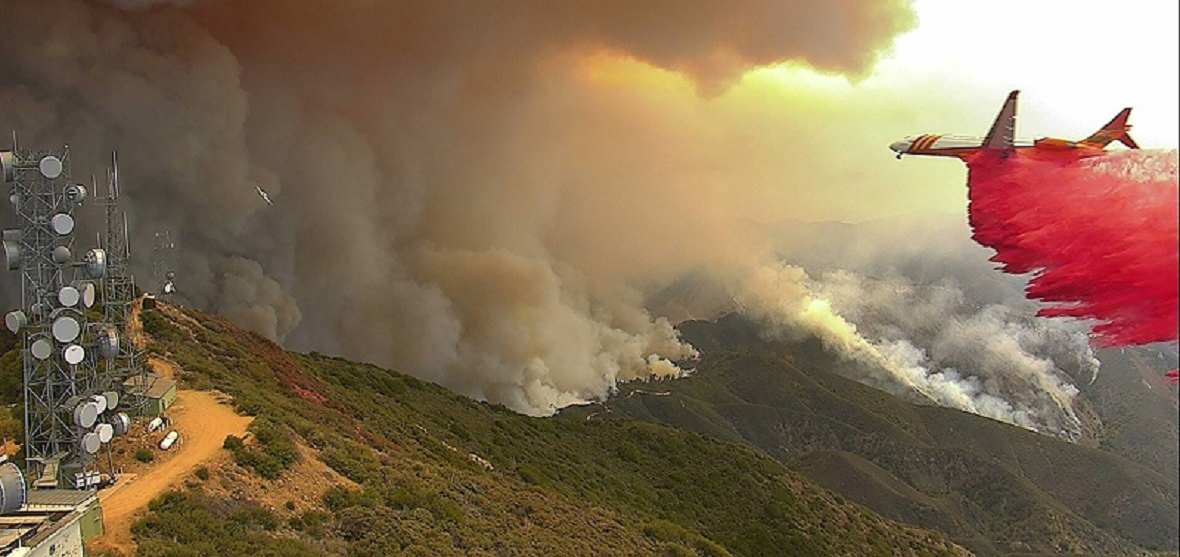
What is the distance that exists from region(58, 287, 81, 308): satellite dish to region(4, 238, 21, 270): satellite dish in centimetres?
164

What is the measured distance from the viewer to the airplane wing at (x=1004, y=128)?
1731 centimetres

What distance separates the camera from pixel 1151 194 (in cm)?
1058

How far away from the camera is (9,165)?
25.7 m

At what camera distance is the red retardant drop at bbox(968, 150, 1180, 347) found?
934cm

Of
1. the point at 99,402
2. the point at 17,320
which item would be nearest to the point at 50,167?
the point at 17,320

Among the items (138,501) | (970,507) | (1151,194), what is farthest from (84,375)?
(970,507)

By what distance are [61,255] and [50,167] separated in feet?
9.99

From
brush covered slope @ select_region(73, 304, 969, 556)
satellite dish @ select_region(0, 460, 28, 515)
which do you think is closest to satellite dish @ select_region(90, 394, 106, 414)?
brush covered slope @ select_region(73, 304, 969, 556)

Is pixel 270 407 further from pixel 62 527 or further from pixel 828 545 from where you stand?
pixel 828 545

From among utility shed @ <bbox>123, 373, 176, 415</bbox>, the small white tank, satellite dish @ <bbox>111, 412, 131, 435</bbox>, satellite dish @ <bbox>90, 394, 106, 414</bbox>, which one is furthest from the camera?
utility shed @ <bbox>123, 373, 176, 415</bbox>

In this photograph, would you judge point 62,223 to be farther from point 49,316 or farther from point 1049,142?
point 1049,142

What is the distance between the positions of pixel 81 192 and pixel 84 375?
7.48 m

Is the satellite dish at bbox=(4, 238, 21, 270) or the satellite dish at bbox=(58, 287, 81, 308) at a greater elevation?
the satellite dish at bbox=(4, 238, 21, 270)

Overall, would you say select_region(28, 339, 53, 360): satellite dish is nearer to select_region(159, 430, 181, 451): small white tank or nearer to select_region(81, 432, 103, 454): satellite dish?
select_region(81, 432, 103, 454): satellite dish
